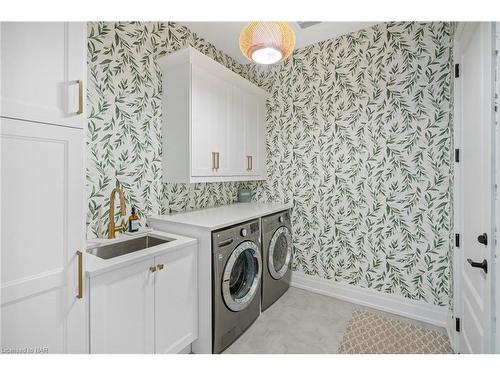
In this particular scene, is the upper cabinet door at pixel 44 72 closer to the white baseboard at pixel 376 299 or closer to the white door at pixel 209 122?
the white door at pixel 209 122

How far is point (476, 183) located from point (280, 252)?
179 cm

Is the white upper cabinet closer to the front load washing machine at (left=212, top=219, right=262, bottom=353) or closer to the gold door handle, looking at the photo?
the front load washing machine at (left=212, top=219, right=262, bottom=353)

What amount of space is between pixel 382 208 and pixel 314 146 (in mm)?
937

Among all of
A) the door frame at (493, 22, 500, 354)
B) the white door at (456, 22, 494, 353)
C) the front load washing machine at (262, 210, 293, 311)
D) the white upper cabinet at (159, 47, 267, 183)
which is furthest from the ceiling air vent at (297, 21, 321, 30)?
the front load washing machine at (262, 210, 293, 311)

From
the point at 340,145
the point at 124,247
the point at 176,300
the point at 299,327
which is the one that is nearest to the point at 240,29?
the point at 340,145

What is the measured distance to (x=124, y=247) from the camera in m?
1.92

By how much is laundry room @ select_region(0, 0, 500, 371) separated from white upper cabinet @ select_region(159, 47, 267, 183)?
0.8 inches

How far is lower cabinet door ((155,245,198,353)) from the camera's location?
62.7 inches

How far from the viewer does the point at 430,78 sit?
2.26 metres

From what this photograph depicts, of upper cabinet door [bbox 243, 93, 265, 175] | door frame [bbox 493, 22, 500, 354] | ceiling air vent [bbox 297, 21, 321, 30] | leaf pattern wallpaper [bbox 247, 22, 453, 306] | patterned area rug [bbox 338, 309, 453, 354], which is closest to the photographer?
door frame [bbox 493, 22, 500, 354]

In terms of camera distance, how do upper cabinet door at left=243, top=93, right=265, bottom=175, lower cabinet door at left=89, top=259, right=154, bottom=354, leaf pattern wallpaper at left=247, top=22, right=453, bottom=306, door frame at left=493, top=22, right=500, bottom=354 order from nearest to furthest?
1. door frame at left=493, top=22, right=500, bottom=354
2. lower cabinet door at left=89, top=259, right=154, bottom=354
3. leaf pattern wallpaper at left=247, top=22, right=453, bottom=306
4. upper cabinet door at left=243, top=93, right=265, bottom=175

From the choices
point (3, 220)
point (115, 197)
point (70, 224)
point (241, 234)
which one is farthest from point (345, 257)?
point (3, 220)

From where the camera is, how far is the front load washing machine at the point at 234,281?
6.02ft

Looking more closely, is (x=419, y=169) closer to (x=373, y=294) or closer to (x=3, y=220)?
(x=373, y=294)
